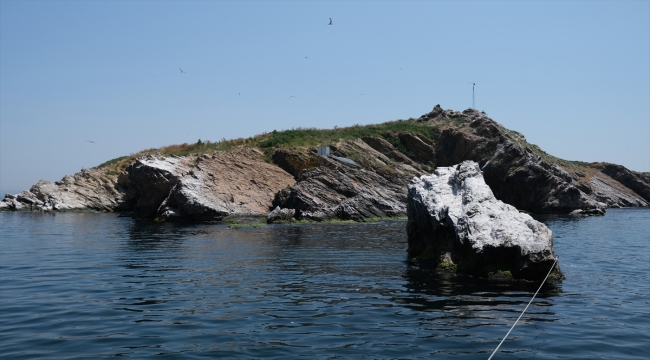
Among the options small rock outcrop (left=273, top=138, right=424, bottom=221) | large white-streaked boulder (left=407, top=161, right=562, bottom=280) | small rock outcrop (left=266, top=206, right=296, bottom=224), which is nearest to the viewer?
large white-streaked boulder (left=407, top=161, right=562, bottom=280)

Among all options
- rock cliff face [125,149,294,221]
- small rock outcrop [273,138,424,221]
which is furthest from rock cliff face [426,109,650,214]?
rock cliff face [125,149,294,221]

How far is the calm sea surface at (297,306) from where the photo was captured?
9.59m

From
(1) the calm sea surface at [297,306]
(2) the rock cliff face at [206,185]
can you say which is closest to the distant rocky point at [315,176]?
(2) the rock cliff face at [206,185]

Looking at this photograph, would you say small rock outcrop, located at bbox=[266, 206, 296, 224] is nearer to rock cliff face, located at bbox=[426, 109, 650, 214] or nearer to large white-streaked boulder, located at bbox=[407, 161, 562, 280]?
large white-streaked boulder, located at bbox=[407, 161, 562, 280]

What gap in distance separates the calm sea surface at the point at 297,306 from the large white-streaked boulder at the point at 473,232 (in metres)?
0.73

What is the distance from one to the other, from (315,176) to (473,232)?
87.0ft

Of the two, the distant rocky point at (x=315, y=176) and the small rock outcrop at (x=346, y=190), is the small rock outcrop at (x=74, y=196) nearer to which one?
the distant rocky point at (x=315, y=176)

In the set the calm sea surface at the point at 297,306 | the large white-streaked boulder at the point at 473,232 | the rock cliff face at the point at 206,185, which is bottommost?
the calm sea surface at the point at 297,306

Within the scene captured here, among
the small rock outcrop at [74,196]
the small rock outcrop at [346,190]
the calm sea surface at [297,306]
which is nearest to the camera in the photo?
the calm sea surface at [297,306]

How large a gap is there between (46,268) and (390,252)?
12159 mm

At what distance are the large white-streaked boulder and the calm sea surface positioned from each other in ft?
2.40

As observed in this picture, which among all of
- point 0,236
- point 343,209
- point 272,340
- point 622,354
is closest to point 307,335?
point 272,340

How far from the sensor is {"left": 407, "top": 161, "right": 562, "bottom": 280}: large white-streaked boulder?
15.3 m

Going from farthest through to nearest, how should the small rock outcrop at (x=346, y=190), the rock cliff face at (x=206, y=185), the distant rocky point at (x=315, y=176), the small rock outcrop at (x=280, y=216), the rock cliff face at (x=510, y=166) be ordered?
the rock cliff face at (x=510, y=166) < the distant rocky point at (x=315, y=176) < the rock cliff face at (x=206, y=185) < the small rock outcrop at (x=346, y=190) < the small rock outcrop at (x=280, y=216)
